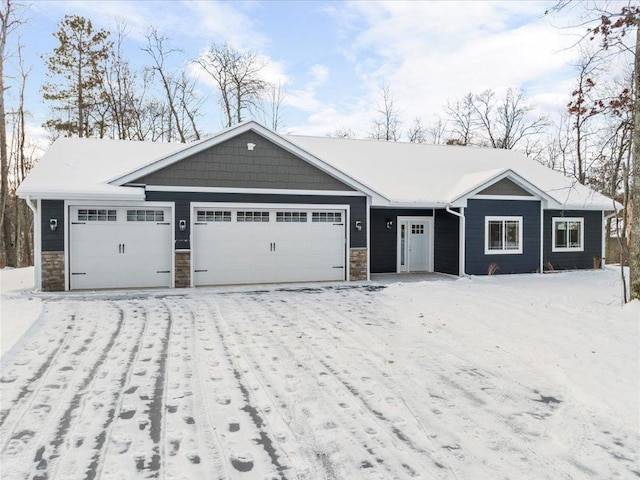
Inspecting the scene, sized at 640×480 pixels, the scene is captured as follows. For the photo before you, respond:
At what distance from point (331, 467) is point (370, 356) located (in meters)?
2.62

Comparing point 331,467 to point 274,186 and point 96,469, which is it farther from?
point 274,186

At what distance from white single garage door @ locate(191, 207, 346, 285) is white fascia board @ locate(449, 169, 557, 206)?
376 cm

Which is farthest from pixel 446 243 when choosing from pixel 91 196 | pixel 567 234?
pixel 91 196

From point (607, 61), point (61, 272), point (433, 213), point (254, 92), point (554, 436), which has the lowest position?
point (554, 436)

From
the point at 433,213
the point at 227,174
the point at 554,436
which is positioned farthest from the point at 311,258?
the point at 554,436

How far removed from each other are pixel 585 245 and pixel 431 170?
238 inches

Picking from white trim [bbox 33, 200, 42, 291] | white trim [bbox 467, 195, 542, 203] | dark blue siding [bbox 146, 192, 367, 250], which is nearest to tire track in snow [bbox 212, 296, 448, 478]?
dark blue siding [bbox 146, 192, 367, 250]

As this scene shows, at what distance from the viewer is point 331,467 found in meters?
3.03

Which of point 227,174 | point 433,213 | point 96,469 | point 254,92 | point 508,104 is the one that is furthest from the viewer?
point 508,104

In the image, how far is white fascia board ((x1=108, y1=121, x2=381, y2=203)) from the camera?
35.1 feet

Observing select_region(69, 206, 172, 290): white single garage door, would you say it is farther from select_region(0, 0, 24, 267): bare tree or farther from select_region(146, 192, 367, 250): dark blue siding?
select_region(0, 0, 24, 267): bare tree

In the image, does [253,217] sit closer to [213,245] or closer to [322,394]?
[213,245]

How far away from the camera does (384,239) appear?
48.3 ft

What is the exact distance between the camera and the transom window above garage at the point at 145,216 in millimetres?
10936
